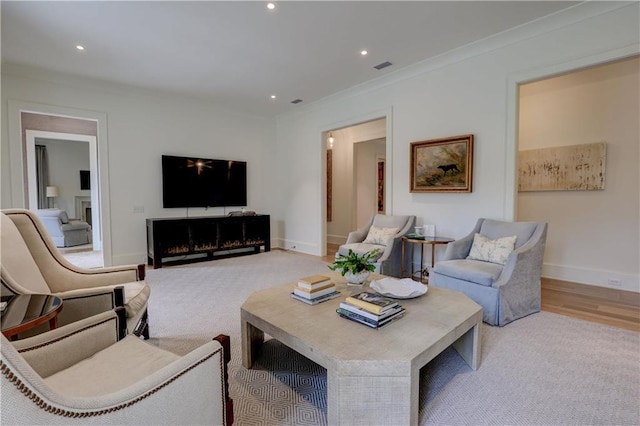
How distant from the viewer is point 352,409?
54.2 inches

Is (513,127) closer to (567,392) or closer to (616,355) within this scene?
(616,355)

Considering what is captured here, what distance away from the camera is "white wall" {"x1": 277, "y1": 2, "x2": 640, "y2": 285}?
2.95 m

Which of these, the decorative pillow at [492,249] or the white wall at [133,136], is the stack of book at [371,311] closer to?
the decorative pillow at [492,249]

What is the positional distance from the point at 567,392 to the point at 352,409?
1.35m

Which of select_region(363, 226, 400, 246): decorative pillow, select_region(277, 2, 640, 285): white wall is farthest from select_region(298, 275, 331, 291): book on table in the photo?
select_region(277, 2, 640, 285): white wall

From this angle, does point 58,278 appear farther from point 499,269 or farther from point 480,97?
point 480,97

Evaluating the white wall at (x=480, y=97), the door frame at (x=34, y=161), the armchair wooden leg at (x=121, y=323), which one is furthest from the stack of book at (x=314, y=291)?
the door frame at (x=34, y=161)

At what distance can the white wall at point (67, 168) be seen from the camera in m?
8.01

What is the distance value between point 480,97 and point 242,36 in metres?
2.85


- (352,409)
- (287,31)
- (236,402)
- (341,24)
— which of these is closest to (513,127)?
(341,24)

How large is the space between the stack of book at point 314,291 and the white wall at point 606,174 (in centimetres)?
362

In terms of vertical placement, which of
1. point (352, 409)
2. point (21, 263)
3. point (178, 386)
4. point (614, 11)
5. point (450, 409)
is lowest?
point (450, 409)

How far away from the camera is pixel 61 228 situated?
6359 mm

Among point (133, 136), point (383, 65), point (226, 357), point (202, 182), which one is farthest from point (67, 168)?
point (226, 357)
